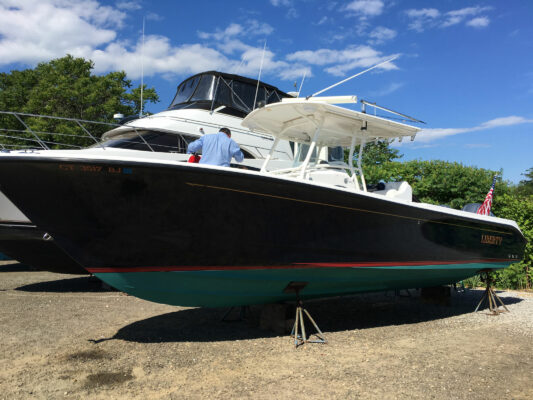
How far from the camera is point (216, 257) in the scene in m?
4.24

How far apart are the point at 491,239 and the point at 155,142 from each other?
19.7ft

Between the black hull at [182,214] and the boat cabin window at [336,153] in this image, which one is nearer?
the black hull at [182,214]

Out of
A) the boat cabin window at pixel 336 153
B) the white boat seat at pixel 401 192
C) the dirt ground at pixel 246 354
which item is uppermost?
the boat cabin window at pixel 336 153

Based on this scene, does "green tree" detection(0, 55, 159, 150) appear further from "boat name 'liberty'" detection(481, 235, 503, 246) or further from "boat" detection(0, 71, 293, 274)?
"boat name 'liberty'" detection(481, 235, 503, 246)

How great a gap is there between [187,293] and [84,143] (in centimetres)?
1562

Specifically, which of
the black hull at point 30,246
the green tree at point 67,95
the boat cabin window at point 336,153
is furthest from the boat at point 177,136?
the green tree at point 67,95

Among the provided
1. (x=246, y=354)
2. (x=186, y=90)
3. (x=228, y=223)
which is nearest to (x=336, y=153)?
(x=186, y=90)

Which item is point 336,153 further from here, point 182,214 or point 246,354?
point 246,354

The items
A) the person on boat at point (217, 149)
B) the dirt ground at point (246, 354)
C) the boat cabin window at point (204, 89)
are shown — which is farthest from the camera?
the boat cabin window at point (204, 89)

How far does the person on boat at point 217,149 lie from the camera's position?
452cm

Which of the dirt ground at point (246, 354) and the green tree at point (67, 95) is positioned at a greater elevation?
the green tree at point (67, 95)

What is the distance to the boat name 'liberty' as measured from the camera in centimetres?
664

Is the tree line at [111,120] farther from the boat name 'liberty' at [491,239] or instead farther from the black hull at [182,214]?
the black hull at [182,214]

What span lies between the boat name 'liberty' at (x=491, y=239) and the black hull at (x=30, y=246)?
270 inches
